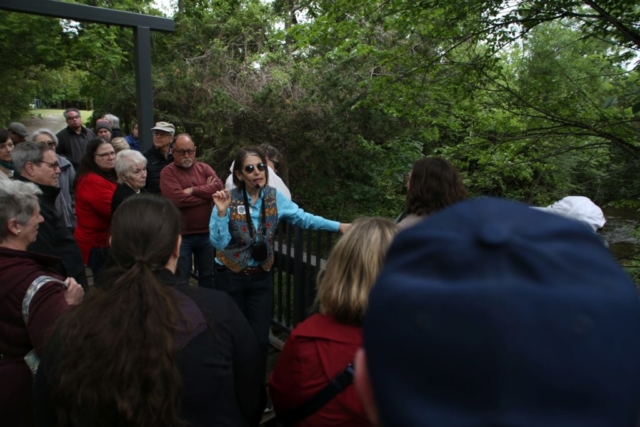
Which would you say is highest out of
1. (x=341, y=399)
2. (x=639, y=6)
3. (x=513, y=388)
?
(x=639, y=6)

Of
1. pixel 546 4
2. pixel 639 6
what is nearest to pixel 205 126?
pixel 546 4

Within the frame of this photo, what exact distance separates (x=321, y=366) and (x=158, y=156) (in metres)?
3.91

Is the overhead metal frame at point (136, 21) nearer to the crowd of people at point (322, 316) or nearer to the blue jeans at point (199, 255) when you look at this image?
the blue jeans at point (199, 255)

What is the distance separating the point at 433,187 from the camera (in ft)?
9.12

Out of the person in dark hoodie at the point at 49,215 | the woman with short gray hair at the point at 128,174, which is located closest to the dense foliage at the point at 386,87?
the woman with short gray hair at the point at 128,174

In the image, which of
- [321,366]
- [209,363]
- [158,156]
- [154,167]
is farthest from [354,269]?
[158,156]

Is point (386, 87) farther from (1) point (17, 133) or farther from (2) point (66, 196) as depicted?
(1) point (17, 133)

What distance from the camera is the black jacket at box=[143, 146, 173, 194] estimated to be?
4.80m

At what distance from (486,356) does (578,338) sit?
0.38 ft

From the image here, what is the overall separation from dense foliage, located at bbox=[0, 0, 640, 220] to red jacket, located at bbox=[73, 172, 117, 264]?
3.18 m

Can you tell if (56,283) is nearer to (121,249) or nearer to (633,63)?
(121,249)

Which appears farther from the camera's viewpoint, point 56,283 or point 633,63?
point 633,63

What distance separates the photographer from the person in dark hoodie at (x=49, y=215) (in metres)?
2.99

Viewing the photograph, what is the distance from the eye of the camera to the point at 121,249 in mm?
1652
